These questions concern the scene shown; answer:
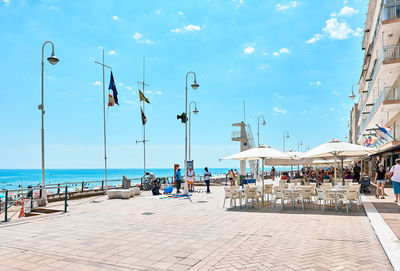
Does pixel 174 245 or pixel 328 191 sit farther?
pixel 328 191

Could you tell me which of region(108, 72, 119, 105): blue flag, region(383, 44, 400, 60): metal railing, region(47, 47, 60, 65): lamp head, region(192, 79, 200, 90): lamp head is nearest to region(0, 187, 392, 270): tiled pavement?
region(47, 47, 60, 65): lamp head

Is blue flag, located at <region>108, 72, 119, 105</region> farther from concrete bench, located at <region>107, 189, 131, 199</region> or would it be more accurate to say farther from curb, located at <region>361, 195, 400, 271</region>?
curb, located at <region>361, 195, 400, 271</region>

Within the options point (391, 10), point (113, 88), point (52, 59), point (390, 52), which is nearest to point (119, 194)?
point (52, 59)

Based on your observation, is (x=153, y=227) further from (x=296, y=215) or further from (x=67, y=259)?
(x=296, y=215)

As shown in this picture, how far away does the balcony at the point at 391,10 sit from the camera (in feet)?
57.4

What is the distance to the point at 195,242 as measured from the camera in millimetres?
6023

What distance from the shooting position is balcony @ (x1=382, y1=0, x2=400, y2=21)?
1748 centimetres

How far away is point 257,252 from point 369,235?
2796 millimetres

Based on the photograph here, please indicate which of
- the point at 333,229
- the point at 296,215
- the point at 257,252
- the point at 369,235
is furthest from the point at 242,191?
the point at 257,252

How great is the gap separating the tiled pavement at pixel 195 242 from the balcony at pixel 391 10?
1424 centimetres

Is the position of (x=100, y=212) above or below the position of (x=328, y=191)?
below

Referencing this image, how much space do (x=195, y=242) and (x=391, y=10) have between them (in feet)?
61.9

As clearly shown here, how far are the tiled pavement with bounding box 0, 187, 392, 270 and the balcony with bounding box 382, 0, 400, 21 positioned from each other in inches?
561

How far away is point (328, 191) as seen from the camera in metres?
10.1
